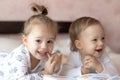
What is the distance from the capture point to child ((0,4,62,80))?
4.62 ft

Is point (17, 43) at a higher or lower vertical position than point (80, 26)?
lower

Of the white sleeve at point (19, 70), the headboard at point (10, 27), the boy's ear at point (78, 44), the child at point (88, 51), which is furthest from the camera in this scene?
the headboard at point (10, 27)

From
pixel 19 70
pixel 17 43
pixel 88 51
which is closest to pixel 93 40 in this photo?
pixel 88 51

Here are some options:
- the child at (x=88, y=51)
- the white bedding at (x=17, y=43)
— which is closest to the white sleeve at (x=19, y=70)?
the child at (x=88, y=51)

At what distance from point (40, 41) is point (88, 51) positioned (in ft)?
1.03

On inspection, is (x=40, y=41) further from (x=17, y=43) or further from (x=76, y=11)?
(x=76, y=11)

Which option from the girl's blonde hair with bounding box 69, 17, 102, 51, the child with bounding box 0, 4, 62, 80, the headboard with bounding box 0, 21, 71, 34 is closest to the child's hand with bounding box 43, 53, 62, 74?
the child with bounding box 0, 4, 62, 80

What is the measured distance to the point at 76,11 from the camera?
A: 6.97ft

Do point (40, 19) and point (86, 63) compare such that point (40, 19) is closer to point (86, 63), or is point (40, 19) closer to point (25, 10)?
point (86, 63)

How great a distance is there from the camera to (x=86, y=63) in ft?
4.89

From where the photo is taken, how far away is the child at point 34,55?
141cm

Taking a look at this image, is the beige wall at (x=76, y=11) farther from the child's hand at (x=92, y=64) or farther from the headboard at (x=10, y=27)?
the child's hand at (x=92, y=64)

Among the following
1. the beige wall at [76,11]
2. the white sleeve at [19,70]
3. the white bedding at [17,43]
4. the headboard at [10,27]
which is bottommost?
the white sleeve at [19,70]

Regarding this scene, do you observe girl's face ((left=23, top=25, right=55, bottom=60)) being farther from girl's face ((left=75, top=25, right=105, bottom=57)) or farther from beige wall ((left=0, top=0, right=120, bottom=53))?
beige wall ((left=0, top=0, right=120, bottom=53))
